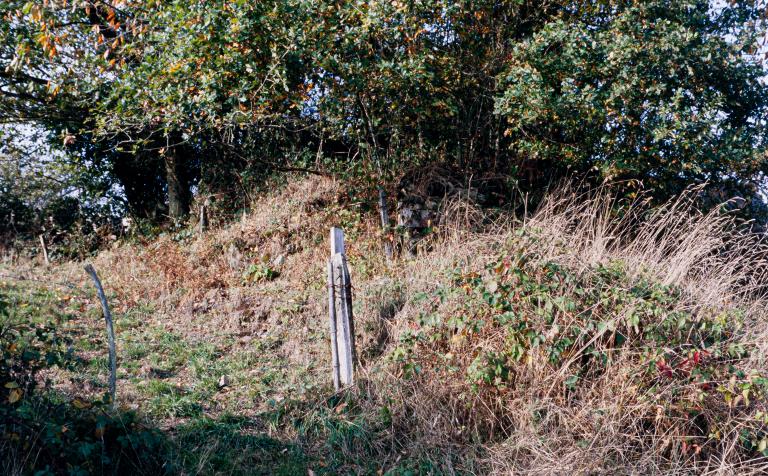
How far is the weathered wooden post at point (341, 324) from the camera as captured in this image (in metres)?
5.52

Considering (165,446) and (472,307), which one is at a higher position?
→ (472,307)

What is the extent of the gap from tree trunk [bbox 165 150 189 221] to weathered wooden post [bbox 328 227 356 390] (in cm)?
782

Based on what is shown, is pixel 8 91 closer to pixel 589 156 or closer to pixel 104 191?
pixel 104 191

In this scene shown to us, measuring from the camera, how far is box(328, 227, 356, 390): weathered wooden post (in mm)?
5516

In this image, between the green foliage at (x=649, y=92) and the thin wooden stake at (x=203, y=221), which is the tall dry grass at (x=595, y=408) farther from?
the thin wooden stake at (x=203, y=221)

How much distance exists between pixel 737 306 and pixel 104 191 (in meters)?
12.6

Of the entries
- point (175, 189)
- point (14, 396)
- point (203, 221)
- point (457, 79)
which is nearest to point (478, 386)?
point (14, 396)

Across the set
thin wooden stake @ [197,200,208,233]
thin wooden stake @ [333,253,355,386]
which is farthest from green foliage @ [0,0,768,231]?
thin wooden stake @ [333,253,355,386]

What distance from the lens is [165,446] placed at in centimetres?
447

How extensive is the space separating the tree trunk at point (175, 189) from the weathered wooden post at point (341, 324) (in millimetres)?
7820

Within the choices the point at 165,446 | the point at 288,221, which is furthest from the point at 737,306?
the point at 288,221

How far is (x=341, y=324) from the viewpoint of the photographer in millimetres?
5633

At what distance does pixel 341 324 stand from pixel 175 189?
327 inches

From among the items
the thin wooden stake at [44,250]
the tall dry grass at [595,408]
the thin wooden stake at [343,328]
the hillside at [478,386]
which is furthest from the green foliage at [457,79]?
the thin wooden stake at [44,250]
